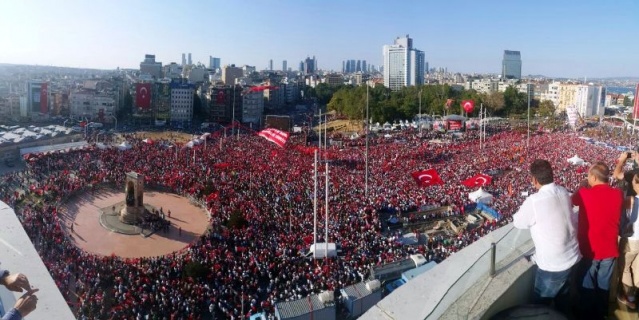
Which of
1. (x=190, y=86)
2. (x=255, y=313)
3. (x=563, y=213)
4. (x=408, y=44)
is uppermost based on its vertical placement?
(x=408, y=44)

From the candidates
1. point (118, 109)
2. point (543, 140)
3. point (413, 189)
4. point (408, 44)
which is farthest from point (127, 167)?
point (408, 44)

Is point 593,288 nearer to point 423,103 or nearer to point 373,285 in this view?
point 373,285

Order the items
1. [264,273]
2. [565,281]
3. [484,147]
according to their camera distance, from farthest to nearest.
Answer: [484,147] → [264,273] → [565,281]

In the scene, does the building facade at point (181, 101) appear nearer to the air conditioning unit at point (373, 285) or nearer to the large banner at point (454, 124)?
the large banner at point (454, 124)

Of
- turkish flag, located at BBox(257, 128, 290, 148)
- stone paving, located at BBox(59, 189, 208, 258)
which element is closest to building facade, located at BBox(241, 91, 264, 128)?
turkish flag, located at BBox(257, 128, 290, 148)

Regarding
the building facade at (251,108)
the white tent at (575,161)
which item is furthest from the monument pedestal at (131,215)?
the building facade at (251,108)

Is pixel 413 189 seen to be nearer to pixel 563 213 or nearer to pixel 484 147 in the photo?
pixel 484 147
